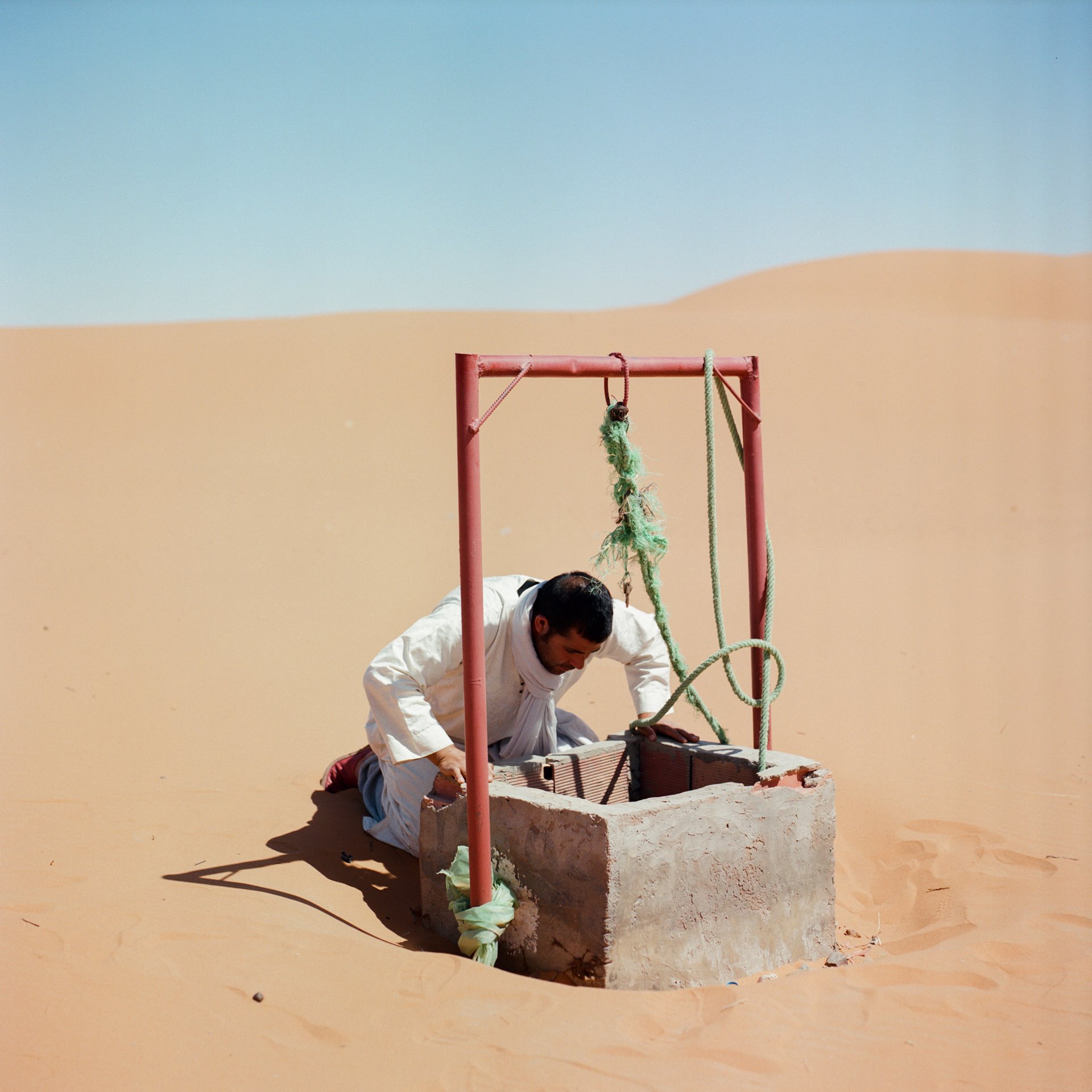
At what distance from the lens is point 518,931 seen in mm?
3625

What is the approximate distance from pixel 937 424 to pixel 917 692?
1052 cm

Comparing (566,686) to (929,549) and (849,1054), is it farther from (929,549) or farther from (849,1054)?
(929,549)

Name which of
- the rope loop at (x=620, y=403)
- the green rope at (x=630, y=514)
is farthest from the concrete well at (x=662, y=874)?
the rope loop at (x=620, y=403)

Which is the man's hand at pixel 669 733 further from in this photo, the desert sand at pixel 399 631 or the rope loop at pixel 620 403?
the rope loop at pixel 620 403

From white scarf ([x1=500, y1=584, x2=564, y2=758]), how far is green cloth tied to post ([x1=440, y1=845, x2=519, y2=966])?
2.59 feet

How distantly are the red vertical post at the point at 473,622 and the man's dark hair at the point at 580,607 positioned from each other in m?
0.55

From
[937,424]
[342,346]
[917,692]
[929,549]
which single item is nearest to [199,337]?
[342,346]

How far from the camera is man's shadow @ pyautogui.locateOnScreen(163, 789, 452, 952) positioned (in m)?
3.89

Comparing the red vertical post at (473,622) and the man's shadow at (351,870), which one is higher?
the red vertical post at (473,622)

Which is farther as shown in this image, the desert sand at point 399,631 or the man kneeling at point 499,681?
the man kneeling at point 499,681

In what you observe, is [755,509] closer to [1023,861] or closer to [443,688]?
[443,688]

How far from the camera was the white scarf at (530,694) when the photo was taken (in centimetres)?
418

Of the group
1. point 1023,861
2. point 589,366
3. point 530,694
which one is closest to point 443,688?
point 530,694

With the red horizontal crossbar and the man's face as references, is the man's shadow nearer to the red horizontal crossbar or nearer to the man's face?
the man's face
